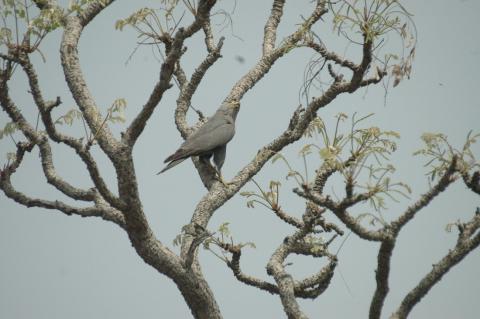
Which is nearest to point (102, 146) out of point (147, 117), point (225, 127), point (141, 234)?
point (147, 117)

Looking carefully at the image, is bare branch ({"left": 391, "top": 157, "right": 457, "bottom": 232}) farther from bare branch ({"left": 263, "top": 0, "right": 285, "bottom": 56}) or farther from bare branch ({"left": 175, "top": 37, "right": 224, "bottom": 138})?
bare branch ({"left": 263, "top": 0, "right": 285, "bottom": 56})

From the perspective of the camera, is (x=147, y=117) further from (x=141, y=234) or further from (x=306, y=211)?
(x=306, y=211)

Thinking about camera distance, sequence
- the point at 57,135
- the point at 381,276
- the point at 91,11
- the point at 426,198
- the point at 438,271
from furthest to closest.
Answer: the point at 91,11 < the point at 57,135 < the point at 438,271 < the point at 381,276 < the point at 426,198

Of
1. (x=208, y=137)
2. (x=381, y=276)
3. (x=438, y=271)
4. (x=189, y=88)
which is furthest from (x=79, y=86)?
(x=438, y=271)

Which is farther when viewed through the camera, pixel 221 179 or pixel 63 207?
pixel 221 179

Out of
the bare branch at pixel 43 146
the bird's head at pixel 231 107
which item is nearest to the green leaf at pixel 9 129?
the bare branch at pixel 43 146

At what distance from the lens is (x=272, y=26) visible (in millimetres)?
7141

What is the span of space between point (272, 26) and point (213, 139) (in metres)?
1.47

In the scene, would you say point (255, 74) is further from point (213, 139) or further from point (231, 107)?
point (213, 139)

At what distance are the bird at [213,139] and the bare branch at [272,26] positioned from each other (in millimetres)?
716

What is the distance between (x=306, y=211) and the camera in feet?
18.0

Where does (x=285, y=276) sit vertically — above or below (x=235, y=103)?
below

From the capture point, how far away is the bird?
21.3 feet

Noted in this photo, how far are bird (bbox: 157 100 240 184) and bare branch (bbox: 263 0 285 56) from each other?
0.72m
